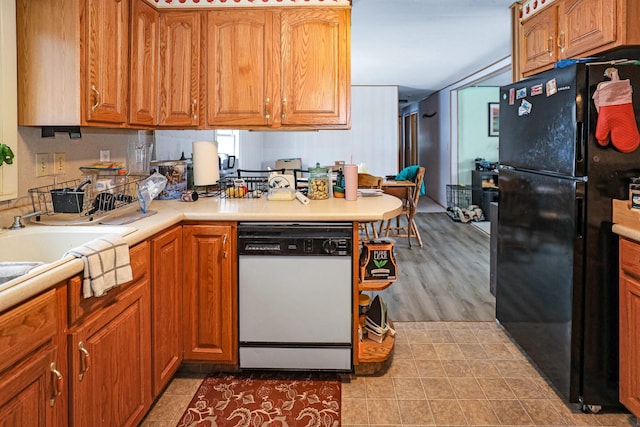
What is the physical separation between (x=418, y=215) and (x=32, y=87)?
22.7 ft

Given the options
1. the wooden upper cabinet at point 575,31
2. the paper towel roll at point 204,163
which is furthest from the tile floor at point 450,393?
the wooden upper cabinet at point 575,31

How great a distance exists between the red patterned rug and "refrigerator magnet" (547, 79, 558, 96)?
1766 mm

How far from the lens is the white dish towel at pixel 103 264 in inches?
54.3

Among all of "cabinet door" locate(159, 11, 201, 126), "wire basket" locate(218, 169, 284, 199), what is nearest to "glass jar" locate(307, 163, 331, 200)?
"wire basket" locate(218, 169, 284, 199)

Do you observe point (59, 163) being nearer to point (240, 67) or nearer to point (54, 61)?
point (54, 61)

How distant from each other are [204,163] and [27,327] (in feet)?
6.16

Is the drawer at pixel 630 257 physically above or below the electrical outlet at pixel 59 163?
below

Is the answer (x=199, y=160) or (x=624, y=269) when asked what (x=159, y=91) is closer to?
(x=199, y=160)

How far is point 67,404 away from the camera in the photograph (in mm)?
1322

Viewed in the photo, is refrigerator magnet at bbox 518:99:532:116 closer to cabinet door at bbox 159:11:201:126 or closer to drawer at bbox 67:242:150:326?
cabinet door at bbox 159:11:201:126

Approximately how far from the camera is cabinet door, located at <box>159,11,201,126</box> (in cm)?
278

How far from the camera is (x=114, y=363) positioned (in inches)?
63.4

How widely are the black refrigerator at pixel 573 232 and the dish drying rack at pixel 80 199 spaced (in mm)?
2097

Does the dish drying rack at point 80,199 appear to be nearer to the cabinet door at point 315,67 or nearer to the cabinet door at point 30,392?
the cabinet door at point 30,392
